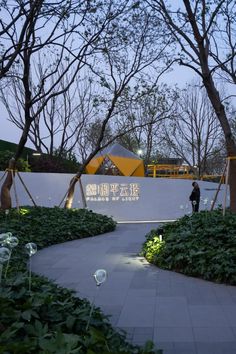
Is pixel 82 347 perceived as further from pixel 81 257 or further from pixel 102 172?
pixel 102 172

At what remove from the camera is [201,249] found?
8094mm

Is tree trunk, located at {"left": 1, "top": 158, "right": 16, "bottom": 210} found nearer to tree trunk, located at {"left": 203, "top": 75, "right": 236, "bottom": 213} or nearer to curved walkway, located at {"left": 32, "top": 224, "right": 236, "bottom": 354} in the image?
curved walkway, located at {"left": 32, "top": 224, "right": 236, "bottom": 354}

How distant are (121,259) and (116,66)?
38.7 ft

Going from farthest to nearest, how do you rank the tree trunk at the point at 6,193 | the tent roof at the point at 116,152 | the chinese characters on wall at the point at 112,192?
1. the tent roof at the point at 116,152
2. the chinese characters on wall at the point at 112,192
3. the tree trunk at the point at 6,193

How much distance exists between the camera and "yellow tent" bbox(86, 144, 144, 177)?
27578mm

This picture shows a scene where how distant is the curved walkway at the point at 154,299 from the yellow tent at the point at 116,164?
54.7 ft

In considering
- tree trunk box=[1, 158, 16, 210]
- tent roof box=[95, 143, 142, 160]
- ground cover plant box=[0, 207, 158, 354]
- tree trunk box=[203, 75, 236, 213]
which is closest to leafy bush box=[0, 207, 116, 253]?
tree trunk box=[1, 158, 16, 210]

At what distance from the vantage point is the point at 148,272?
8484 millimetres

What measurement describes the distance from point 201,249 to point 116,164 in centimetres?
1957

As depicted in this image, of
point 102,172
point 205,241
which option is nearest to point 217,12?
point 205,241

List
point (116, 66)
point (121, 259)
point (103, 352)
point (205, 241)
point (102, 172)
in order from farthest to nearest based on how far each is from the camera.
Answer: point (102, 172) < point (116, 66) < point (121, 259) < point (205, 241) < point (103, 352)

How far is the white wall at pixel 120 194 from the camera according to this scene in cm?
2045

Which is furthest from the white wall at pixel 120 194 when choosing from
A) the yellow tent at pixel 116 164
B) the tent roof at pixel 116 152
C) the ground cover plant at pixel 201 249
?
the ground cover plant at pixel 201 249

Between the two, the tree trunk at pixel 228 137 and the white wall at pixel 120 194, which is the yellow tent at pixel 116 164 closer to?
the white wall at pixel 120 194
